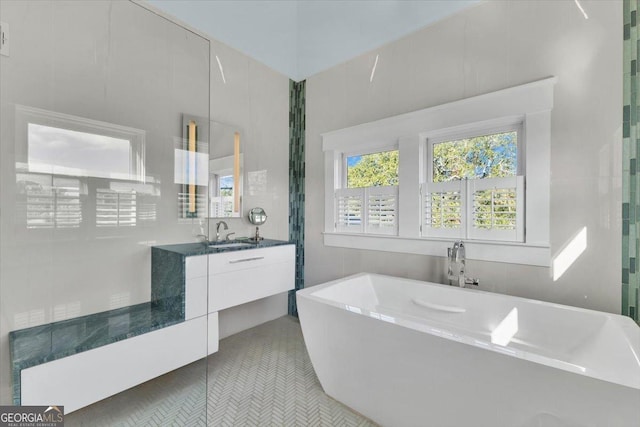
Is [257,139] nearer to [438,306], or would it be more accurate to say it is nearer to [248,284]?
[248,284]

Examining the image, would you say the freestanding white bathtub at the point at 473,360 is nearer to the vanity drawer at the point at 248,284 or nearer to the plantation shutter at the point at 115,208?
the vanity drawer at the point at 248,284

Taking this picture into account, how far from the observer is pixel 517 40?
6.04ft

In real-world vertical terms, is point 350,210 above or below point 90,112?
below

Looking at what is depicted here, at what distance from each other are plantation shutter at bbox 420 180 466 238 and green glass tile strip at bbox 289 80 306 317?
1.38 metres

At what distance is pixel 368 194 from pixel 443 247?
0.83 meters

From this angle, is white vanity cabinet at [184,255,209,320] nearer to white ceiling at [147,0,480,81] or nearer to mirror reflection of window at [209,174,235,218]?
mirror reflection of window at [209,174,235,218]

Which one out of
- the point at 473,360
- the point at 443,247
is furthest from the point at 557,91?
the point at 473,360

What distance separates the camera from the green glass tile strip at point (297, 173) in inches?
123

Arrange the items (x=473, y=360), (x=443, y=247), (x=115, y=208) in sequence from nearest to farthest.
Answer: (x=473, y=360), (x=115, y=208), (x=443, y=247)

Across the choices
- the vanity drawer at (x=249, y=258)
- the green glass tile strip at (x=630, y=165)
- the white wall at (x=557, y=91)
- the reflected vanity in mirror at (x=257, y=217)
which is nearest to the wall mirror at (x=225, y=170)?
the reflected vanity in mirror at (x=257, y=217)

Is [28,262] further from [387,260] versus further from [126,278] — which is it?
[387,260]

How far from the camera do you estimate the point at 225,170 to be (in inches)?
100

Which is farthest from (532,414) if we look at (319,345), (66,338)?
(66,338)

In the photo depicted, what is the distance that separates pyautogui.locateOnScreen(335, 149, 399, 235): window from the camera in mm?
2494
